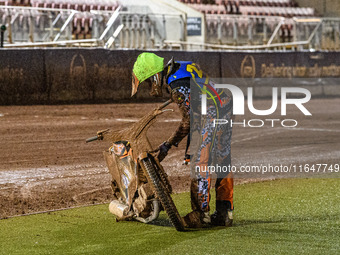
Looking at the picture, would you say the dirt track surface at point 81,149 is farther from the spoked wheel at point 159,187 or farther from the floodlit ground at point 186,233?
the spoked wheel at point 159,187

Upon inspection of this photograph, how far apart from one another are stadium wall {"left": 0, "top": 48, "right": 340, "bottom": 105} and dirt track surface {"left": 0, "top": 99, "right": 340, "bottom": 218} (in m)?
0.57

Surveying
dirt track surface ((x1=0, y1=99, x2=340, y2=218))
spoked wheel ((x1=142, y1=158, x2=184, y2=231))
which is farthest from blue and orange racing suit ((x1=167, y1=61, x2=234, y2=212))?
dirt track surface ((x1=0, y1=99, x2=340, y2=218))

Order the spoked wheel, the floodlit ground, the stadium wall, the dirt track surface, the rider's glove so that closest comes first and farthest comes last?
the floodlit ground < the spoked wheel < the rider's glove < the dirt track surface < the stadium wall

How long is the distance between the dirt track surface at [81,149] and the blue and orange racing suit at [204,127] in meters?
2.01

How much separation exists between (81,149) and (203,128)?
18.4 ft

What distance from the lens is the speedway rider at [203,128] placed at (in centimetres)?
545

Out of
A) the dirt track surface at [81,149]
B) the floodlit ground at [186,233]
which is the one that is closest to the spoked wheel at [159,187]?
the floodlit ground at [186,233]

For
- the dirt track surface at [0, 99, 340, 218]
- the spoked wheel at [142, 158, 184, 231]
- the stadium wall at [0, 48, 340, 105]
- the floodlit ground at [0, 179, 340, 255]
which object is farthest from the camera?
the stadium wall at [0, 48, 340, 105]

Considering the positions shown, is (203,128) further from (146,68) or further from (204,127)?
(146,68)

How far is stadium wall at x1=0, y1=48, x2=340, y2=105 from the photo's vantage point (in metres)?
15.9

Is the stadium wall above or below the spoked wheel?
below

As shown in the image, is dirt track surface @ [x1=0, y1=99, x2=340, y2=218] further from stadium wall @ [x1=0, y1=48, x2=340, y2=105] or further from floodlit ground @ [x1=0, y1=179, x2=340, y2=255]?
floodlit ground @ [x1=0, y1=179, x2=340, y2=255]

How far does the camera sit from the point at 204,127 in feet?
18.4

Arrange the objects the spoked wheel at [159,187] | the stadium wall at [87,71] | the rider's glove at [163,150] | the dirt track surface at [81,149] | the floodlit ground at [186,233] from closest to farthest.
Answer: the floodlit ground at [186,233], the spoked wheel at [159,187], the rider's glove at [163,150], the dirt track surface at [81,149], the stadium wall at [87,71]
